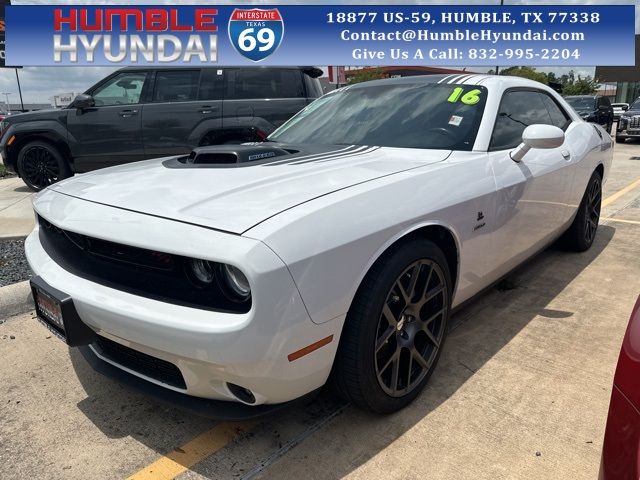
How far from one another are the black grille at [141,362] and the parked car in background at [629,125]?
56.0ft

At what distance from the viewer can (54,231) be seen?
2402 mm

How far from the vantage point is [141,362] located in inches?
80.7

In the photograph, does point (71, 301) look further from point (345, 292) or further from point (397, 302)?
point (397, 302)

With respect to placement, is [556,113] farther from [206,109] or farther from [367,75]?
[367,75]

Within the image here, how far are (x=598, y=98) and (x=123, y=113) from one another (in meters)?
16.2

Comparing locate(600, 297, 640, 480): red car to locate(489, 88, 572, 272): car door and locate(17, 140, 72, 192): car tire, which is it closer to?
locate(489, 88, 572, 272): car door

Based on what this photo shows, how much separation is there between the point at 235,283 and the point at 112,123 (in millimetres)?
6204

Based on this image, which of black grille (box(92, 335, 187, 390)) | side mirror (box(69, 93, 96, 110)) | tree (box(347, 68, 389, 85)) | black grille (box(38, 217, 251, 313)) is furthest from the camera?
tree (box(347, 68, 389, 85))

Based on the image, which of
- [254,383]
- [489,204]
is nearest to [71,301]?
[254,383]

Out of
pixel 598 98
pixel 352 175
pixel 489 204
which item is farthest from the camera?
pixel 598 98

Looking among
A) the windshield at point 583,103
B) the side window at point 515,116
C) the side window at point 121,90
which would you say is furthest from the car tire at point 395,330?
the windshield at point 583,103

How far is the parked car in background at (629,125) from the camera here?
50.4 feet

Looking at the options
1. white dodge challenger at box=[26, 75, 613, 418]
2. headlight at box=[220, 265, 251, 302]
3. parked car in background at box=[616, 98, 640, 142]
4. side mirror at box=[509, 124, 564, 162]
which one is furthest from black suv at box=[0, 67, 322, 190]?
parked car in background at box=[616, 98, 640, 142]

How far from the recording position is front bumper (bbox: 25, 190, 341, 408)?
64.1 inches
